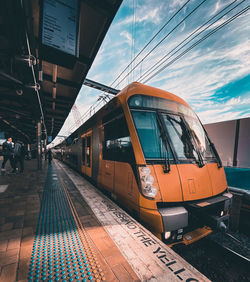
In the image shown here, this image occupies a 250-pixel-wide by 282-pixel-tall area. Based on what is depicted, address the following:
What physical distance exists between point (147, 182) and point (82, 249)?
1319 mm

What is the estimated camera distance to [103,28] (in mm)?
3926

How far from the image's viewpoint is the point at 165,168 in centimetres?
238

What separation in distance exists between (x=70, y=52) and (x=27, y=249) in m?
4.09

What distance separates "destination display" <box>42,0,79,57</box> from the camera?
9.73 ft

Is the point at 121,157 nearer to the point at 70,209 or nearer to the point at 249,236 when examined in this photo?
the point at 70,209

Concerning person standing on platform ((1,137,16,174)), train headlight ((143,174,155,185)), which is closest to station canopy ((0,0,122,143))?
person standing on platform ((1,137,16,174))

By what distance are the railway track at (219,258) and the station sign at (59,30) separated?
518 cm

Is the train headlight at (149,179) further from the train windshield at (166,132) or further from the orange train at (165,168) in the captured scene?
the train windshield at (166,132)

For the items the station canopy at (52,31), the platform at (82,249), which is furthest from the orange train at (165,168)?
the station canopy at (52,31)

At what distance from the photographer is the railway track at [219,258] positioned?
2.12 metres

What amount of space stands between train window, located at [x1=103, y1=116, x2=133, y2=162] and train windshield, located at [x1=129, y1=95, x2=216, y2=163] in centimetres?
34

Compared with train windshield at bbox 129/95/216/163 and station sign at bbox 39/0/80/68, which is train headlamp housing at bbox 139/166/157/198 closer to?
train windshield at bbox 129/95/216/163

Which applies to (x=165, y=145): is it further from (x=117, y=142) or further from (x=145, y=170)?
(x=117, y=142)

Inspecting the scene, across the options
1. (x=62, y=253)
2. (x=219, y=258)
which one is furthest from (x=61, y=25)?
(x=219, y=258)
